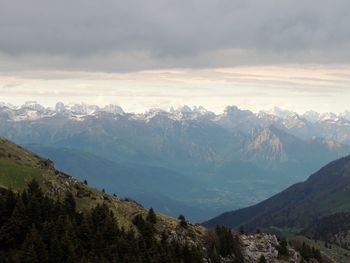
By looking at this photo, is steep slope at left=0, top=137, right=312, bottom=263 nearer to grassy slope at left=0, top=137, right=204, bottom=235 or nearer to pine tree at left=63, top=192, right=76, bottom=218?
grassy slope at left=0, top=137, right=204, bottom=235

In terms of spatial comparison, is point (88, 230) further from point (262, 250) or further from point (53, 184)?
point (262, 250)

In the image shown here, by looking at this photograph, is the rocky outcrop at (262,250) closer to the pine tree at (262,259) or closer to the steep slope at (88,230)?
the steep slope at (88,230)

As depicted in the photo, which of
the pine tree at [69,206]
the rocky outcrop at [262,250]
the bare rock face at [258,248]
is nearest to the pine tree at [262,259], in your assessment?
the rocky outcrop at [262,250]

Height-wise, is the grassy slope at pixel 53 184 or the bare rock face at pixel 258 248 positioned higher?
the grassy slope at pixel 53 184

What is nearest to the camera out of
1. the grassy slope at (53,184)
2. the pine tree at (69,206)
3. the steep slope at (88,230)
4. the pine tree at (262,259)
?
the steep slope at (88,230)

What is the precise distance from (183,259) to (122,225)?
58.4ft

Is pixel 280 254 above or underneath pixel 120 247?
underneath

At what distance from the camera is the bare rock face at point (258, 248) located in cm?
15250

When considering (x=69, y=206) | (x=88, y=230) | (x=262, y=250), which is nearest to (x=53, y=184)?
(x=69, y=206)

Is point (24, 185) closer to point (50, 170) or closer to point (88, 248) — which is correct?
point (50, 170)

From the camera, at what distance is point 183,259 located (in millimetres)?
124375

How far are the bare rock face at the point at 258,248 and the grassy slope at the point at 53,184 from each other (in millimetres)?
14028

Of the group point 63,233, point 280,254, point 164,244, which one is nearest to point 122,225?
point 164,244

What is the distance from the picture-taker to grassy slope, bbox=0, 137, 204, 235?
440ft
